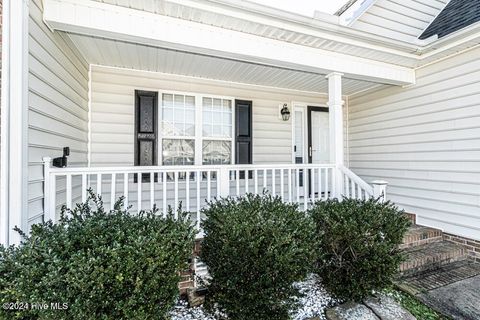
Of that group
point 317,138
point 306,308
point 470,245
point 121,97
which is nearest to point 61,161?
point 121,97

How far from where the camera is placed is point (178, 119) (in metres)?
4.73

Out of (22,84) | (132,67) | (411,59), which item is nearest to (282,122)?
(411,59)

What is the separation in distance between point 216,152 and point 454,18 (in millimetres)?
4565

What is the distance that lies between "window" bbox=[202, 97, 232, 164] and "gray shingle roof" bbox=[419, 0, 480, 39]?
367cm

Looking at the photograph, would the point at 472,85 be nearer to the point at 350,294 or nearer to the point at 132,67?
the point at 350,294

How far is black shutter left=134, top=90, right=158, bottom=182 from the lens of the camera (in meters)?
4.41

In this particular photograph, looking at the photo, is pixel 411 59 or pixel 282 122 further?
pixel 282 122

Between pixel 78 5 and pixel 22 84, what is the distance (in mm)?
1132

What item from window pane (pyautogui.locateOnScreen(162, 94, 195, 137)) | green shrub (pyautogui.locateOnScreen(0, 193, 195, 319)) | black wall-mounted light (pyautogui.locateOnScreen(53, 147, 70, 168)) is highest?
window pane (pyautogui.locateOnScreen(162, 94, 195, 137))

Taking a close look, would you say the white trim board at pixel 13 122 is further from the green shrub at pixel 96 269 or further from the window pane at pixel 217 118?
the window pane at pixel 217 118

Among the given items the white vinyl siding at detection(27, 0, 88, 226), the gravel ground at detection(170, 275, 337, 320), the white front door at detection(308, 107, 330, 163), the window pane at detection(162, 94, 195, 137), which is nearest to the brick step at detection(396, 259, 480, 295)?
the gravel ground at detection(170, 275, 337, 320)

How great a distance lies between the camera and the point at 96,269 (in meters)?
1.58

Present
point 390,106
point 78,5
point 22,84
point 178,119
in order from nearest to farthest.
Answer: point 22,84, point 78,5, point 178,119, point 390,106

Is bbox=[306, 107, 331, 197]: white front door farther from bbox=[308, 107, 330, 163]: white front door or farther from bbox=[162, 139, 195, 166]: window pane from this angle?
bbox=[162, 139, 195, 166]: window pane
